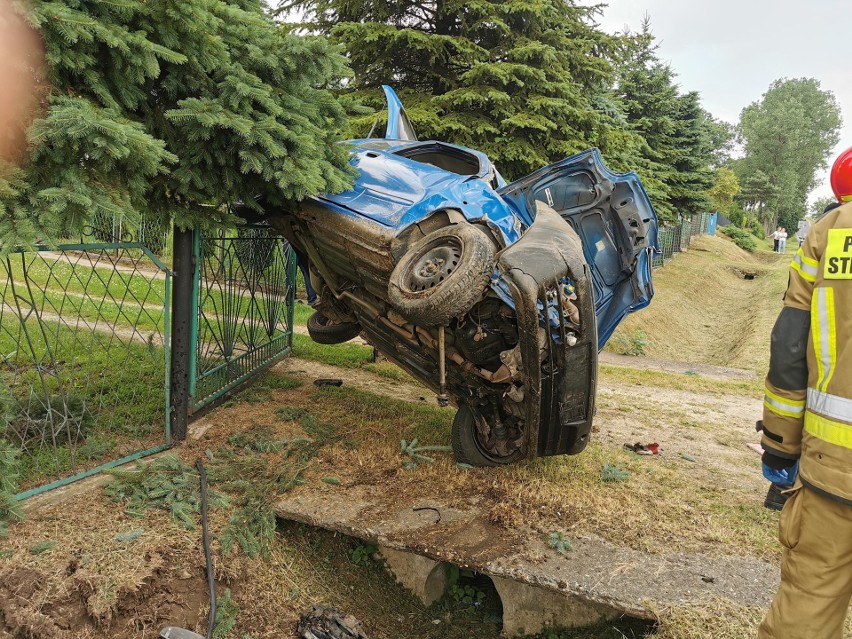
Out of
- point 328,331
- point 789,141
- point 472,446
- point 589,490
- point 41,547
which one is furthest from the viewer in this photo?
point 789,141

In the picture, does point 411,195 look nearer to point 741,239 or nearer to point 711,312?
point 711,312

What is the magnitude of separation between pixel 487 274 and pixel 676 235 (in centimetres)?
2378

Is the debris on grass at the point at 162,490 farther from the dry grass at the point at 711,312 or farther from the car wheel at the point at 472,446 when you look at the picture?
the dry grass at the point at 711,312

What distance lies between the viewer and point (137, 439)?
482cm

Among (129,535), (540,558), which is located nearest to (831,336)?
(540,558)

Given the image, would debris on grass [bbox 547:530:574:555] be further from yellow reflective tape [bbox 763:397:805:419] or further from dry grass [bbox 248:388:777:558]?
yellow reflective tape [bbox 763:397:805:419]

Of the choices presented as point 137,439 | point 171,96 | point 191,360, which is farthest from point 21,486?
point 171,96

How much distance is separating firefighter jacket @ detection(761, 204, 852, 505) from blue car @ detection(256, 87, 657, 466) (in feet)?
4.25

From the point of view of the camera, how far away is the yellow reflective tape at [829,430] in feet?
6.76

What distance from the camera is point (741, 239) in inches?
1455

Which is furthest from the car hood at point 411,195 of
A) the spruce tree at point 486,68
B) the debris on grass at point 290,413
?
the spruce tree at point 486,68

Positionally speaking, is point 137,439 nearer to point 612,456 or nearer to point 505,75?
point 612,456

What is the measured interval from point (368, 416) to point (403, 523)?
208 centimetres

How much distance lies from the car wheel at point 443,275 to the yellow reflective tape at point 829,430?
1.86 meters
